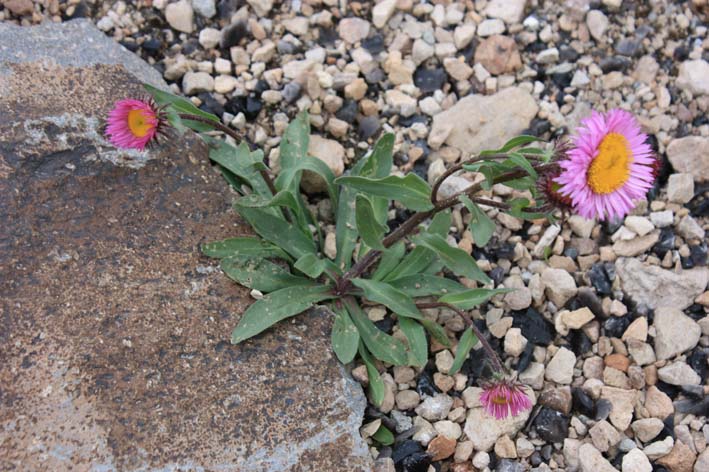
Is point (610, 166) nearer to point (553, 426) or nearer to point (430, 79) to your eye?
point (553, 426)

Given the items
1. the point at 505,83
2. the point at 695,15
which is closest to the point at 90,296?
the point at 505,83

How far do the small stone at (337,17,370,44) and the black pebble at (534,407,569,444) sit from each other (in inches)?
95.5

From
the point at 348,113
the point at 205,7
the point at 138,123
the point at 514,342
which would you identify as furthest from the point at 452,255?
the point at 205,7

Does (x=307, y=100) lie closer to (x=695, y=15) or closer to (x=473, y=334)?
(x=473, y=334)

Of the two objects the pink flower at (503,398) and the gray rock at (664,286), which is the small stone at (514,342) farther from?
the gray rock at (664,286)

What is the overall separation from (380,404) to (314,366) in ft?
1.12

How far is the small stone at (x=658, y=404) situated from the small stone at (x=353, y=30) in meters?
2.53

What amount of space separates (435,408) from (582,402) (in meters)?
0.65

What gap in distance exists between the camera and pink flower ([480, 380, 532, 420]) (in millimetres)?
2746

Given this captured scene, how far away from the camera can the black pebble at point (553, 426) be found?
3041 millimetres

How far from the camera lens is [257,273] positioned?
3.07 m

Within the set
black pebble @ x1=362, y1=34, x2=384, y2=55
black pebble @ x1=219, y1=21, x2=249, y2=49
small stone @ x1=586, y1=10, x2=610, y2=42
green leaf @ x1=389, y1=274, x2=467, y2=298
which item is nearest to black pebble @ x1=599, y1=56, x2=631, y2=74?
small stone @ x1=586, y1=10, x2=610, y2=42

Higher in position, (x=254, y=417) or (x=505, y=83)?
(x=505, y=83)

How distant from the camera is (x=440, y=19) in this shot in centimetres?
430
